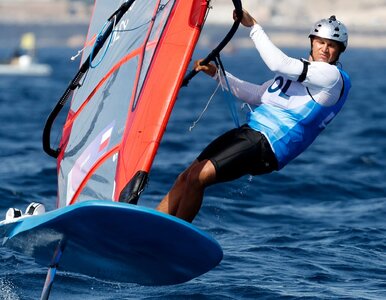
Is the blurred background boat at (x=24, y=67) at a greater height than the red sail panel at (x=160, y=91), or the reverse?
the red sail panel at (x=160, y=91)

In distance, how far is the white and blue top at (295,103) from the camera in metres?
6.16

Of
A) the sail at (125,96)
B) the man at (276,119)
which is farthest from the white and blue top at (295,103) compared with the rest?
the sail at (125,96)

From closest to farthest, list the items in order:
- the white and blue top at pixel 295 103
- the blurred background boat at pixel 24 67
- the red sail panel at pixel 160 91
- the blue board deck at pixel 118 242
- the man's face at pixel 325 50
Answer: the blue board deck at pixel 118 242
the red sail panel at pixel 160 91
the white and blue top at pixel 295 103
the man's face at pixel 325 50
the blurred background boat at pixel 24 67

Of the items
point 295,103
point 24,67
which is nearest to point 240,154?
point 295,103

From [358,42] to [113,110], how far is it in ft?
492

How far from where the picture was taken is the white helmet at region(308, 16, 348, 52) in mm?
6230

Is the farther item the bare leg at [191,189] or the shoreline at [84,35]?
the shoreline at [84,35]

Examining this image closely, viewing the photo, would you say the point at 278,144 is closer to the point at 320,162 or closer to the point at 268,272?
the point at 268,272

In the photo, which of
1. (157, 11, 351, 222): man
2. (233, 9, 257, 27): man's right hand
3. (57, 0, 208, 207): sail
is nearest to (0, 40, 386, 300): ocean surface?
(57, 0, 208, 207): sail

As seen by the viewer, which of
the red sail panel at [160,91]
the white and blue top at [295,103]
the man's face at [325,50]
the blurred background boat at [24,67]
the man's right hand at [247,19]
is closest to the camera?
the red sail panel at [160,91]

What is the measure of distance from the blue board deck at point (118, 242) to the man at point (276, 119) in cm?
34

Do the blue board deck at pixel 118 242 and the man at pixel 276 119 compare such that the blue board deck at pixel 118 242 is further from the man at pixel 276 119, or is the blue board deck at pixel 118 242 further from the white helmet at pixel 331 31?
the white helmet at pixel 331 31

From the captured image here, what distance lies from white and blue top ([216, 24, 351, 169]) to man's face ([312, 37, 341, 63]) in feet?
0.31

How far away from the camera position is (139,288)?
287 inches
